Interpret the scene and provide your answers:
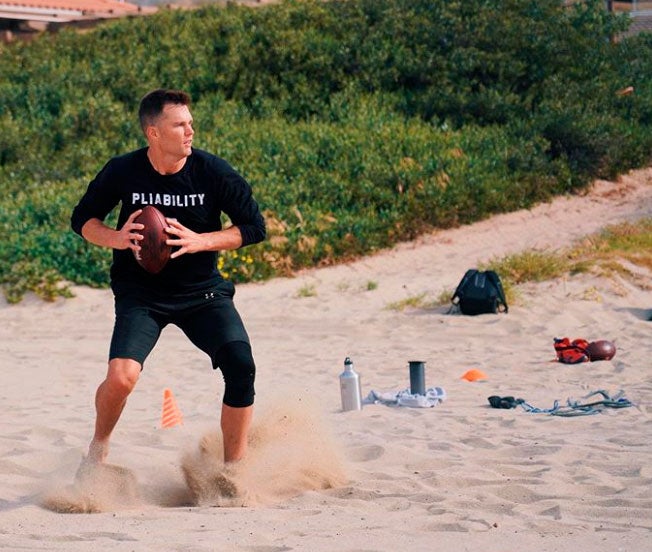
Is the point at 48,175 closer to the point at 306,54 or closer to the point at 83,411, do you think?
the point at 306,54

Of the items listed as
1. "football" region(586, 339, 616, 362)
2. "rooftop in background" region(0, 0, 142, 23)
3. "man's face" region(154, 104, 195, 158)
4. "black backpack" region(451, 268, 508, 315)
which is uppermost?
"rooftop in background" region(0, 0, 142, 23)

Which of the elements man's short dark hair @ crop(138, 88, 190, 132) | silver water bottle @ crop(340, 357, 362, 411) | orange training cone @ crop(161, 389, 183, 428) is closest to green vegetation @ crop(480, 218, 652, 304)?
silver water bottle @ crop(340, 357, 362, 411)

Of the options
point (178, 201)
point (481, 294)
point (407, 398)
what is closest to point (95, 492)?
point (178, 201)

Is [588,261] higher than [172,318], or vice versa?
[588,261]

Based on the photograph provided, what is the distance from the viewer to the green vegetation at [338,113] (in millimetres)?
14852

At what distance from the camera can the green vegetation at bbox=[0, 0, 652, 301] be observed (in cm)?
1485

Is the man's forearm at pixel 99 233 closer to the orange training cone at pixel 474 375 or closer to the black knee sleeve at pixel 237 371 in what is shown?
the black knee sleeve at pixel 237 371

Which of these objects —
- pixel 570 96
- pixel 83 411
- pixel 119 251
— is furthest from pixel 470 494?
pixel 570 96

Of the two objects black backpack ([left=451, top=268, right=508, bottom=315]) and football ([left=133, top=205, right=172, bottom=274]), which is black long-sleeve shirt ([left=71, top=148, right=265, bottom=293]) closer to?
football ([left=133, top=205, right=172, bottom=274])

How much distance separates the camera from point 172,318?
18.8 ft

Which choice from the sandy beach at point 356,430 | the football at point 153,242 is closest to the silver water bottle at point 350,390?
the sandy beach at point 356,430

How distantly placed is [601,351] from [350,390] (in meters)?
2.71

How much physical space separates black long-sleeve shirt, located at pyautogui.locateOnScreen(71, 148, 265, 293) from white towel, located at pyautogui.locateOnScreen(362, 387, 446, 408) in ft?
9.58

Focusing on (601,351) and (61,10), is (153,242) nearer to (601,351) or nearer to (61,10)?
(601,351)
